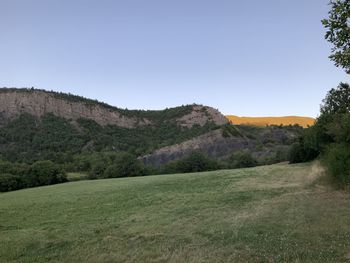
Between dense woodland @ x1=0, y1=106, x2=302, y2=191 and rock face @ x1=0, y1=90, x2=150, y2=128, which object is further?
rock face @ x1=0, y1=90, x2=150, y2=128

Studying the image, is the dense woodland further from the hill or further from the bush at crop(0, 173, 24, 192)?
the hill

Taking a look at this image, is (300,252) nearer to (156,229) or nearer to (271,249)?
(271,249)

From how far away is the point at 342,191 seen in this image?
80.1ft

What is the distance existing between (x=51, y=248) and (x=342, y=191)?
1874 centimetres

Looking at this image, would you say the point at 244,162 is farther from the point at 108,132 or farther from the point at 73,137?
the point at 108,132

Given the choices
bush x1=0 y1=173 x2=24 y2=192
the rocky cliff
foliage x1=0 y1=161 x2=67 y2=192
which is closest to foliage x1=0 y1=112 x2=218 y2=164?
the rocky cliff

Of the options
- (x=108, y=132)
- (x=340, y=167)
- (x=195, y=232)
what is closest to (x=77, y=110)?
(x=108, y=132)

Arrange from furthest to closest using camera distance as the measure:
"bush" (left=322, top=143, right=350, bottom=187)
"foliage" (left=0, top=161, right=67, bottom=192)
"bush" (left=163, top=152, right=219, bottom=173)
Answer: "bush" (left=163, top=152, right=219, bottom=173), "foliage" (left=0, top=161, right=67, bottom=192), "bush" (left=322, top=143, right=350, bottom=187)

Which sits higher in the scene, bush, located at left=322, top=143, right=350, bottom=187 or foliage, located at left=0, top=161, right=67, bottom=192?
bush, located at left=322, top=143, right=350, bottom=187

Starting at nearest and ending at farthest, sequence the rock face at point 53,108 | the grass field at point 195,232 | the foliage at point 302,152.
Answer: the grass field at point 195,232 → the foliage at point 302,152 → the rock face at point 53,108

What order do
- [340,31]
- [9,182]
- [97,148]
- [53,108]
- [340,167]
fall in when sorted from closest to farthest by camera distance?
[340,31] → [340,167] → [9,182] → [97,148] → [53,108]

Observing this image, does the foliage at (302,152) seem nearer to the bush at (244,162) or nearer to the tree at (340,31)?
the bush at (244,162)

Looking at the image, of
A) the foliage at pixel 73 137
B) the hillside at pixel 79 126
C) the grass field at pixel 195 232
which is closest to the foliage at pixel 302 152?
the grass field at pixel 195 232

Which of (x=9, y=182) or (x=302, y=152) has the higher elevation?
(x=302, y=152)
